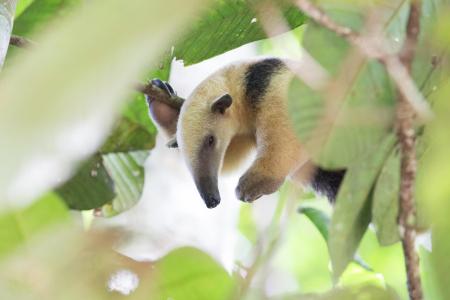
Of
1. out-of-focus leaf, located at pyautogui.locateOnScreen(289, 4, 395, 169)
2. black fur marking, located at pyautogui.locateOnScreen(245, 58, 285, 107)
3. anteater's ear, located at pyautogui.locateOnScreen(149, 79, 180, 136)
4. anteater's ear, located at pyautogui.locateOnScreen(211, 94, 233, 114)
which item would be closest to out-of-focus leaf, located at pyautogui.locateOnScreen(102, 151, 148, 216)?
anteater's ear, located at pyautogui.locateOnScreen(149, 79, 180, 136)

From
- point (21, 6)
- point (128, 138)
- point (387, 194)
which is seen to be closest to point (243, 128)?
Answer: point (128, 138)

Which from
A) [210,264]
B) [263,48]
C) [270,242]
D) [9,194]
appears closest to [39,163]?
[9,194]

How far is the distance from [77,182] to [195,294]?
1145 mm

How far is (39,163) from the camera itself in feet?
1.18

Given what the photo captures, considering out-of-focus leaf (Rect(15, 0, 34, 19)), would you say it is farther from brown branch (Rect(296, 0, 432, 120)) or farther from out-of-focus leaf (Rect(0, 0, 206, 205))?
out-of-focus leaf (Rect(0, 0, 206, 205))

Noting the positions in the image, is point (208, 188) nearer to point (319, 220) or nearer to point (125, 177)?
point (125, 177)

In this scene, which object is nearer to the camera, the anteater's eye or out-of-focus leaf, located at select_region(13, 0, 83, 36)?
out-of-focus leaf, located at select_region(13, 0, 83, 36)

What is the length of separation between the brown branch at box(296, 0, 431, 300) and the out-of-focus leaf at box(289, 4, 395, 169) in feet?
0.28

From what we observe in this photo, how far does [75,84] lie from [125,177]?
1.89 m

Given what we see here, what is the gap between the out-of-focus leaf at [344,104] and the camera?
896 millimetres

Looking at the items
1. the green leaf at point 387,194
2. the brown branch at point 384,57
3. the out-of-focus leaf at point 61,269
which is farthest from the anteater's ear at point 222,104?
the out-of-focus leaf at point 61,269

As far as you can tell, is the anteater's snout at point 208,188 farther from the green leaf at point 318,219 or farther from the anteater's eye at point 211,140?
the green leaf at point 318,219

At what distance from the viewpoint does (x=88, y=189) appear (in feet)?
6.49

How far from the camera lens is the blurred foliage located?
345mm
